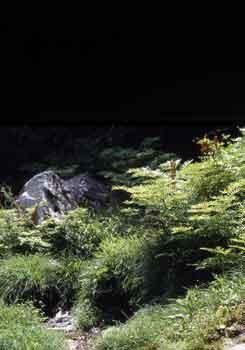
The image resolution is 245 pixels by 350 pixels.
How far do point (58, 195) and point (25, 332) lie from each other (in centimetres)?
274

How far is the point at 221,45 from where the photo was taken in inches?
38.6

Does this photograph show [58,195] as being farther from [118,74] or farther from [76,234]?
[118,74]

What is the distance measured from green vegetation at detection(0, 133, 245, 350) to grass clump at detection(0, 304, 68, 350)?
0.04 m

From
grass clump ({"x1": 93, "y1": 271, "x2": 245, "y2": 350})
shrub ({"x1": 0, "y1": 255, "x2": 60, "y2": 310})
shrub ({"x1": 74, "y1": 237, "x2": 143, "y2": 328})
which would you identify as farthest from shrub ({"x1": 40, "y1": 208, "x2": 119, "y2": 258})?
grass clump ({"x1": 93, "y1": 271, "x2": 245, "y2": 350})

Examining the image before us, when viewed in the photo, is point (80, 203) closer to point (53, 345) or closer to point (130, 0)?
point (53, 345)

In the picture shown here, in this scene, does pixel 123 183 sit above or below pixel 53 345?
above

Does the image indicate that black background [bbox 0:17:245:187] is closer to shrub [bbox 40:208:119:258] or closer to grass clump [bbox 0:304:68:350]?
grass clump [bbox 0:304:68:350]

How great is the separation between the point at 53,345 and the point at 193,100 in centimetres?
411

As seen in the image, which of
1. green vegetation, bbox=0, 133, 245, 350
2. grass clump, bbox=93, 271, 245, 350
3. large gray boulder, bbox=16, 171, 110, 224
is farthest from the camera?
large gray boulder, bbox=16, 171, 110, 224

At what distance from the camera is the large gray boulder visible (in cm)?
730

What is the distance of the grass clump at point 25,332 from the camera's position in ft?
15.6

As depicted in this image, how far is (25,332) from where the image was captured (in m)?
4.99

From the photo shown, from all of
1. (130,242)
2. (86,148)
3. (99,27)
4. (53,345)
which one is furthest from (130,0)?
(86,148)

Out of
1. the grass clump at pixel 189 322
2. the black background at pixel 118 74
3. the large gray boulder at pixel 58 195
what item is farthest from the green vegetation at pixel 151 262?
the black background at pixel 118 74
